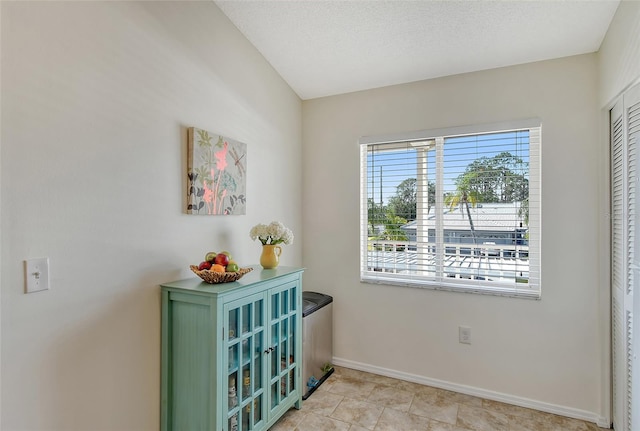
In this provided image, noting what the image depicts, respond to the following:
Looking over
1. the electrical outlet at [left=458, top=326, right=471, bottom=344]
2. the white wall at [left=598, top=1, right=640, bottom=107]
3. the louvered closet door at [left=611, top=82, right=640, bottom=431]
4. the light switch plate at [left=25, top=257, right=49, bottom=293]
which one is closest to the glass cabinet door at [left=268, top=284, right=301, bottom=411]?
the light switch plate at [left=25, top=257, right=49, bottom=293]

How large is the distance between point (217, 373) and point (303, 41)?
7.12 ft

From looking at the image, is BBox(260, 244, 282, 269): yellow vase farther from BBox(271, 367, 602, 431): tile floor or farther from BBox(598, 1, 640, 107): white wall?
BBox(598, 1, 640, 107): white wall

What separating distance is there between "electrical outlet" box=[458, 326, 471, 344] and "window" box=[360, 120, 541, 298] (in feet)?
0.95

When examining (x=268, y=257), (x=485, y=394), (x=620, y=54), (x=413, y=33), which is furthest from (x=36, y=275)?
(x=620, y=54)

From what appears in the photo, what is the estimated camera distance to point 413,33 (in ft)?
7.16

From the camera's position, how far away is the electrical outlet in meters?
2.50

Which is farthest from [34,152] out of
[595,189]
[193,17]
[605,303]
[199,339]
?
[605,303]

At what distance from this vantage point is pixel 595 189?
2.15 meters

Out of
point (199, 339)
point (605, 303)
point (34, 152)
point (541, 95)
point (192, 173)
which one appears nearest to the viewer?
point (34, 152)

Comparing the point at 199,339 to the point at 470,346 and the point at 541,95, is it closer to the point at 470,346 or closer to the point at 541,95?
the point at 470,346

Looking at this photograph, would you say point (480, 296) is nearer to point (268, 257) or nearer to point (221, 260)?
point (268, 257)

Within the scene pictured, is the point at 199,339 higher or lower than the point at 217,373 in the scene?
higher

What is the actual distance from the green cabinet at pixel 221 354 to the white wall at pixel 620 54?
2.13 m

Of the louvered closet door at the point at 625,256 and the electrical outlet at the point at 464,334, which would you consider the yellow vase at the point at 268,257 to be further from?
the louvered closet door at the point at 625,256
